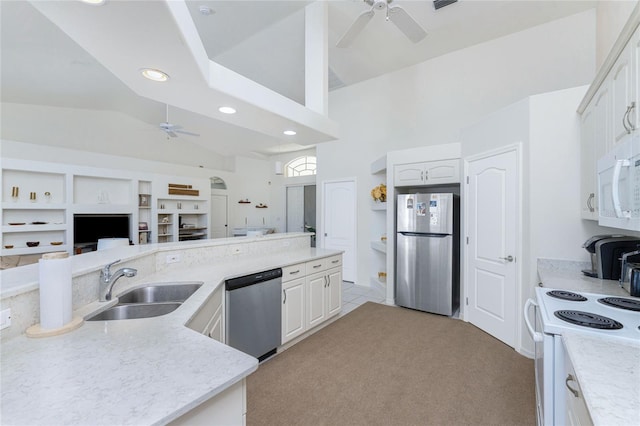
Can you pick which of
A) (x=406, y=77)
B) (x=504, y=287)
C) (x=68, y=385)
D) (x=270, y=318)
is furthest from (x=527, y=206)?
(x=68, y=385)

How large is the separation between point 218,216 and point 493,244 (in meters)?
7.20

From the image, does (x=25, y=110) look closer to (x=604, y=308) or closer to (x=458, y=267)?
(x=458, y=267)

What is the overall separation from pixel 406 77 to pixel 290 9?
2.37 m

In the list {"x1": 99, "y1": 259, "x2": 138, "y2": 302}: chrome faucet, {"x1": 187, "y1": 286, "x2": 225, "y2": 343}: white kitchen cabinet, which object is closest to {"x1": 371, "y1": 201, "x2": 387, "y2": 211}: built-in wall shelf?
{"x1": 187, "y1": 286, "x2": 225, "y2": 343}: white kitchen cabinet

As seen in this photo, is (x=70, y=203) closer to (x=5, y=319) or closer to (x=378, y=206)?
(x=5, y=319)

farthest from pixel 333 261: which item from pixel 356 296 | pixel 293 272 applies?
pixel 356 296

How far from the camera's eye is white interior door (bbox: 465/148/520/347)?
2928 millimetres

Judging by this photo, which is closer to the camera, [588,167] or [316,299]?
[588,167]

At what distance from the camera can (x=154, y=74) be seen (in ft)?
5.63

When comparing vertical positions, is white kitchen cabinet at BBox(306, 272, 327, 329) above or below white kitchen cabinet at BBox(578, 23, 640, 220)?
below

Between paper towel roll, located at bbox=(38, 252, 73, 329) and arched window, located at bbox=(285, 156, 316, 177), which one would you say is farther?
arched window, located at bbox=(285, 156, 316, 177)

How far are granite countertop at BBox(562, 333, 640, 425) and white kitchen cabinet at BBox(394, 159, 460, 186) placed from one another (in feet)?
9.25

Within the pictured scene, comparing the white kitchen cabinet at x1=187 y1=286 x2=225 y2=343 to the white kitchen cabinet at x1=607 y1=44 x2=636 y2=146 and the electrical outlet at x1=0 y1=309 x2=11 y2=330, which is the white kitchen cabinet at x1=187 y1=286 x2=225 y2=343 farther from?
the white kitchen cabinet at x1=607 y1=44 x2=636 y2=146

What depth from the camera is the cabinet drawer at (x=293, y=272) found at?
109 inches
